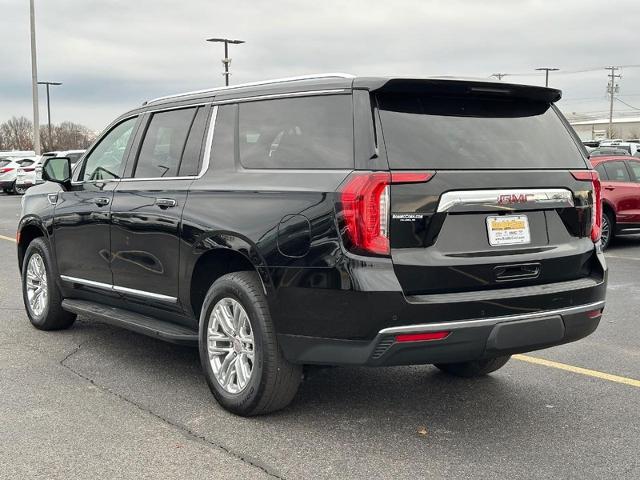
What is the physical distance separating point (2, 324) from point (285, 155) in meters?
3.88

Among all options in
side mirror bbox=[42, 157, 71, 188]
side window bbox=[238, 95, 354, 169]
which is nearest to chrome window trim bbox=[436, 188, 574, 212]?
side window bbox=[238, 95, 354, 169]

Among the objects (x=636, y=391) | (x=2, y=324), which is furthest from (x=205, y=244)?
(x=2, y=324)

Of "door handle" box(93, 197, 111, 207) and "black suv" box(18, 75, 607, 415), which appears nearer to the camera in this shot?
"black suv" box(18, 75, 607, 415)

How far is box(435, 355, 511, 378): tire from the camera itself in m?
5.13

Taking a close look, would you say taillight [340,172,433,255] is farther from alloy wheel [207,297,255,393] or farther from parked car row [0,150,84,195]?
parked car row [0,150,84,195]

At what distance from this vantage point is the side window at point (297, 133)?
400 cm

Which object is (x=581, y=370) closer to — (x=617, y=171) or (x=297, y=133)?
(x=297, y=133)

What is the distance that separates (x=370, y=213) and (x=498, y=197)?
0.69 meters

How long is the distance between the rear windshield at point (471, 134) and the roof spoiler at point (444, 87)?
1.9 inches

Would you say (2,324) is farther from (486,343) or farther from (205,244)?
(486,343)

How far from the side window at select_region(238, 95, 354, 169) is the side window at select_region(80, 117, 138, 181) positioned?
1.40 m

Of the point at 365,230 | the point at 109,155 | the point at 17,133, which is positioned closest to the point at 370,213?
the point at 365,230

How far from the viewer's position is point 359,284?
146 inches

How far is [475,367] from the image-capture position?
17.0 feet
